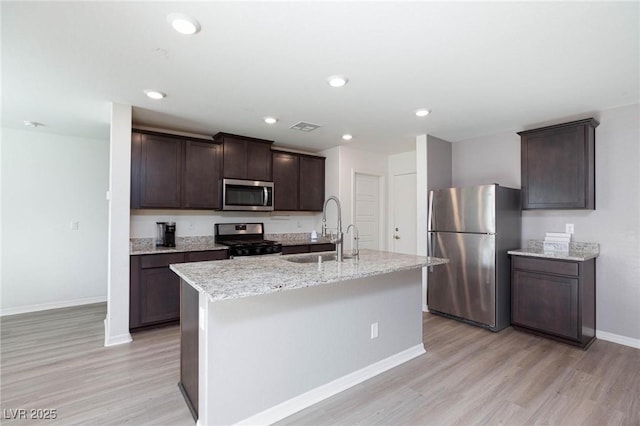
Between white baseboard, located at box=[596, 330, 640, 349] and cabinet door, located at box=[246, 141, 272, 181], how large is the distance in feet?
14.2

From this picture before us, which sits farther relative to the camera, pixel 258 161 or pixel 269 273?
pixel 258 161

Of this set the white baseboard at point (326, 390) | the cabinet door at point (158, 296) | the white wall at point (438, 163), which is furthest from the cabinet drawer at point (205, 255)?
the white wall at point (438, 163)

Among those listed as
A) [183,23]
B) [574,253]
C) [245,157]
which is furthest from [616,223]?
[245,157]

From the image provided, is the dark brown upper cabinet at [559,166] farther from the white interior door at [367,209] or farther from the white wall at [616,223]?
the white interior door at [367,209]

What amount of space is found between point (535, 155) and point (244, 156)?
361 cm

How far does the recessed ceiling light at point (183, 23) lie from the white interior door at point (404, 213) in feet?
13.8

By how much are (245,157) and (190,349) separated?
287 centimetres

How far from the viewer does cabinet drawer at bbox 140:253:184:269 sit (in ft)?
11.1

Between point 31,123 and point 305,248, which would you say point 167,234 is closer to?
point 305,248

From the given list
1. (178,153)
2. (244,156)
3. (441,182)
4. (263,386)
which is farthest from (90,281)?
(441,182)

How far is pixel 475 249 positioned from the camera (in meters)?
3.64

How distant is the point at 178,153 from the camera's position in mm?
3861

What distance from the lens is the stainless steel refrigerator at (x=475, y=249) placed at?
3.50 m

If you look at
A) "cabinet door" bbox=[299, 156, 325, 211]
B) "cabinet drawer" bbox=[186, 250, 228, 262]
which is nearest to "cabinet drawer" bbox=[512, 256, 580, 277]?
"cabinet door" bbox=[299, 156, 325, 211]
